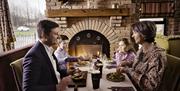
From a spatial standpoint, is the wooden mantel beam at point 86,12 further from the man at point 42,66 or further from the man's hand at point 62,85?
the man's hand at point 62,85

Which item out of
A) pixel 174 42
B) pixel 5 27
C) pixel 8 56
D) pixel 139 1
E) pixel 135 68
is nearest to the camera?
pixel 135 68

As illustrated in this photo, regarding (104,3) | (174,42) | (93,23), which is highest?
(104,3)

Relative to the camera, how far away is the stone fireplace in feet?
14.1

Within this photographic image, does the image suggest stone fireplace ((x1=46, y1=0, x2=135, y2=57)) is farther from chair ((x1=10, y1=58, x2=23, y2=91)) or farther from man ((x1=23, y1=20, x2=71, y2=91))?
man ((x1=23, y1=20, x2=71, y2=91))

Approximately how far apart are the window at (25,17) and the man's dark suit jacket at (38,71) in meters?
2.98

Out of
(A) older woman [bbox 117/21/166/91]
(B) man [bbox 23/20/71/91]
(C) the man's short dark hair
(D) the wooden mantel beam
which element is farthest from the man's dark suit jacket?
(D) the wooden mantel beam

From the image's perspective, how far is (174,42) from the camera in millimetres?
4266

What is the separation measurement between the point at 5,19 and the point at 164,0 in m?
3.17

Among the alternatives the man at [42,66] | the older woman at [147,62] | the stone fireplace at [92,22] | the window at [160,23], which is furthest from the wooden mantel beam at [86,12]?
the man at [42,66]

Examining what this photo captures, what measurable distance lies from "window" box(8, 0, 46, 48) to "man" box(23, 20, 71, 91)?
293cm

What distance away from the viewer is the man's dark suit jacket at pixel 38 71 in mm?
1526

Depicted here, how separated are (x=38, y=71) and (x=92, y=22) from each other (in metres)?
2.93

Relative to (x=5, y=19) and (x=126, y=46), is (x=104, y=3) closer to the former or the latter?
(x=126, y=46)

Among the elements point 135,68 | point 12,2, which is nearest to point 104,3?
point 12,2
